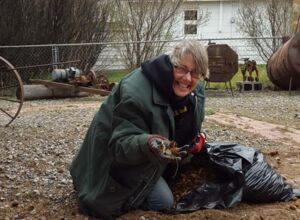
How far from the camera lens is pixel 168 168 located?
12.7ft

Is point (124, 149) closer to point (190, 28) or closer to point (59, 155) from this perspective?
point (59, 155)

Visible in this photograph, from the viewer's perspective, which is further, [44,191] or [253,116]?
[253,116]

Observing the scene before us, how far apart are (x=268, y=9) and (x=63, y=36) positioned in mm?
7700

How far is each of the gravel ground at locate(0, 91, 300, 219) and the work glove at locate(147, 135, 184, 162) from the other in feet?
2.28

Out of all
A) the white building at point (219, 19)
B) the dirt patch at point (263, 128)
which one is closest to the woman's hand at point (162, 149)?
the dirt patch at point (263, 128)

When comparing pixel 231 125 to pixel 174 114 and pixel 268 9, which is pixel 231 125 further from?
pixel 268 9

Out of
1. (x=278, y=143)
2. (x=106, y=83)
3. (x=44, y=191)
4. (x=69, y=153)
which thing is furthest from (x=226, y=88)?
(x=44, y=191)

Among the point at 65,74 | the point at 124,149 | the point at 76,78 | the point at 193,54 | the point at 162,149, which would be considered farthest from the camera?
the point at 65,74

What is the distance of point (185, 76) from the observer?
10.8 feet

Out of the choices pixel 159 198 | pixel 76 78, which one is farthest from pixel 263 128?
pixel 76 78

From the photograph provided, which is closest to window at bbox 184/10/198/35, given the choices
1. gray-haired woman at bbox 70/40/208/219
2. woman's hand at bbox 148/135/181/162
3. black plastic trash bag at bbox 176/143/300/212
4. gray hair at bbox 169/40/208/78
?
black plastic trash bag at bbox 176/143/300/212

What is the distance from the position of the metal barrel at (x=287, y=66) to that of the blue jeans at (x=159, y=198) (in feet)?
33.8

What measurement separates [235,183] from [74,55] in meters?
11.9

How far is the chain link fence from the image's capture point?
14.3 m
